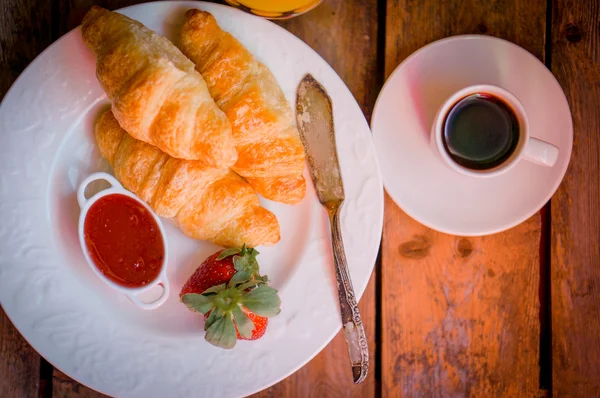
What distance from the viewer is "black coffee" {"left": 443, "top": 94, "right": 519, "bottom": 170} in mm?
1516

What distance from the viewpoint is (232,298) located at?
133cm

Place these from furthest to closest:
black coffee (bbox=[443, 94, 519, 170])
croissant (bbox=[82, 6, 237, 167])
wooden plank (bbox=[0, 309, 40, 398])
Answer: wooden plank (bbox=[0, 309, 40, 398])
black coffee (bbox=[443, 94, 519, 170])
croissant (bbox=[82, 6, 237, 167])

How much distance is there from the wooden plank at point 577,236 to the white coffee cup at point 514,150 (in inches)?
13.4

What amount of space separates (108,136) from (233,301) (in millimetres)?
578

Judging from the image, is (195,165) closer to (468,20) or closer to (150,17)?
(150,17)

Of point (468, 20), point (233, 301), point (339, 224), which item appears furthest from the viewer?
point (468, 20)

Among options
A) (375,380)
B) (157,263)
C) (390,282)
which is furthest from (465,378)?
(157,263)

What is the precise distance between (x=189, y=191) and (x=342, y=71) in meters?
0.62

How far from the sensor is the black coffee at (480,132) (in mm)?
1516

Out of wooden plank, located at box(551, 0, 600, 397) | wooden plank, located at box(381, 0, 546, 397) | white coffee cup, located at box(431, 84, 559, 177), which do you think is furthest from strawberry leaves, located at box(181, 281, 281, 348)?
wooden plank, located at box(551, 0, 600, 397)

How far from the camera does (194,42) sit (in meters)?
1.42

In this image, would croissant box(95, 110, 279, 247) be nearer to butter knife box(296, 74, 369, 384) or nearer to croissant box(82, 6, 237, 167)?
croissant box(82, 6, 237, 167)

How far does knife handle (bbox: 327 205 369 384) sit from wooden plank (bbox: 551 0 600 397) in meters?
0.67

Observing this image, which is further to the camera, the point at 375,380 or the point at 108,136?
the point at 375,380
